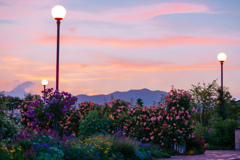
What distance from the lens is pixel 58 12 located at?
14984 millimetres

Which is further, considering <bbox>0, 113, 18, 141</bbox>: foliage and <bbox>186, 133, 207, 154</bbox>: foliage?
<bbox>186, 133, 207, 154</bbox>: foliage

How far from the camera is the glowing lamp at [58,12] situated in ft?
49.1

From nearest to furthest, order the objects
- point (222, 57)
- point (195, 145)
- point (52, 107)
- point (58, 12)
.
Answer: point (52, 107) < point (58, 12) < point (195, 145) < point (222, 57)

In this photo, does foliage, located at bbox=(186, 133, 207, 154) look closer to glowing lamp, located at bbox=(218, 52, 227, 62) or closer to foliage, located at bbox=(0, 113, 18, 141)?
foliage, located at bbox=(0, 113, 18, 141)

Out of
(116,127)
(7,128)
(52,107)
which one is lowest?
(116,127)

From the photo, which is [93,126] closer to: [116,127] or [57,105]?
[116,127]

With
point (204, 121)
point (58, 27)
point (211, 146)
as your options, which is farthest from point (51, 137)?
point (204, 121)

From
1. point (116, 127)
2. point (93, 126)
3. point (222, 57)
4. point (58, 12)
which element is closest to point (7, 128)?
point (58, 12)

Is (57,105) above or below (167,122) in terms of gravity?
above

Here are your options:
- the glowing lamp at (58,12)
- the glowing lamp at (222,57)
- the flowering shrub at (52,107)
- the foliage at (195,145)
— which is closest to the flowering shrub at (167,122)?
the foliage at (195,145)

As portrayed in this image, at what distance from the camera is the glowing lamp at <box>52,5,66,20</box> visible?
1497 cm

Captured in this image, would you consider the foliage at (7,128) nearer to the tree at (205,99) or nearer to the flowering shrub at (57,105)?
the flowering shrub at (57,105)

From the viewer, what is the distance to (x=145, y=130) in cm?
1731

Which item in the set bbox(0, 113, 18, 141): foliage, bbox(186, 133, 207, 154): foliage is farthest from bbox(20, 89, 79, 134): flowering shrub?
bbox(186, 133, 207, 154): foliage
